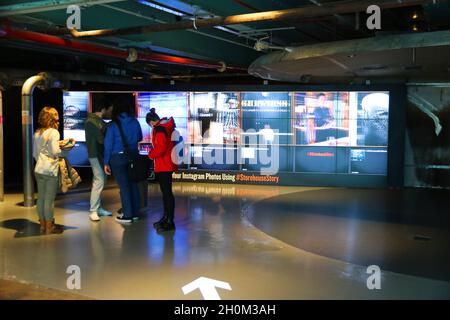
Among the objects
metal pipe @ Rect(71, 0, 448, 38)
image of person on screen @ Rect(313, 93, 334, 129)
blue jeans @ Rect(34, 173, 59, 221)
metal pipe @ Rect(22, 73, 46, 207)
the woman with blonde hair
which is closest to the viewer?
metal pipe @ Rect(71, 0, 448, 38)

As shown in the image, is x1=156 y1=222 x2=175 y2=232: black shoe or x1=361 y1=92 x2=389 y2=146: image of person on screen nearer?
x1=156 y1=222 x2=175 y2=232: black shoe

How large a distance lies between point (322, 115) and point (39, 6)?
7.44m

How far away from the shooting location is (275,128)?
12.1 metres

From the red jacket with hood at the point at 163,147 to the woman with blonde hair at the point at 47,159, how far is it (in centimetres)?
129

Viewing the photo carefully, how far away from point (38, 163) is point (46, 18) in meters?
2.85

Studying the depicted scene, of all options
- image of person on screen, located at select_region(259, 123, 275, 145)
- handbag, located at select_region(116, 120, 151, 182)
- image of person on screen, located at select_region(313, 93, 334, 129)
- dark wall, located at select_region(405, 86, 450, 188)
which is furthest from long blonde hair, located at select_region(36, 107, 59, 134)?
dark wall, located at select_region(405, 86, 450, 188)

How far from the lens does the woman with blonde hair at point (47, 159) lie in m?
6.30

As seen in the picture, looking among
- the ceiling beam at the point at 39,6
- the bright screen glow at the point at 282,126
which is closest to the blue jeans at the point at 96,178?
the ceiling beam at the point at 39,6

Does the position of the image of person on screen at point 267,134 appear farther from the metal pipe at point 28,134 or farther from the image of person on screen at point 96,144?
the metal pipe at point 28,134

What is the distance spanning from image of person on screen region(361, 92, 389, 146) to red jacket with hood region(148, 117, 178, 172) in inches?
262

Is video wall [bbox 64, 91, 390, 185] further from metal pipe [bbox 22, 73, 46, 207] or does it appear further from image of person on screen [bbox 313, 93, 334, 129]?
Answer: metal pipe [bbox 22, 73, 46, 207]

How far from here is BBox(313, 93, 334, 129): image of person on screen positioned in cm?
1186

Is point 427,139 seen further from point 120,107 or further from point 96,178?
point 96,178
